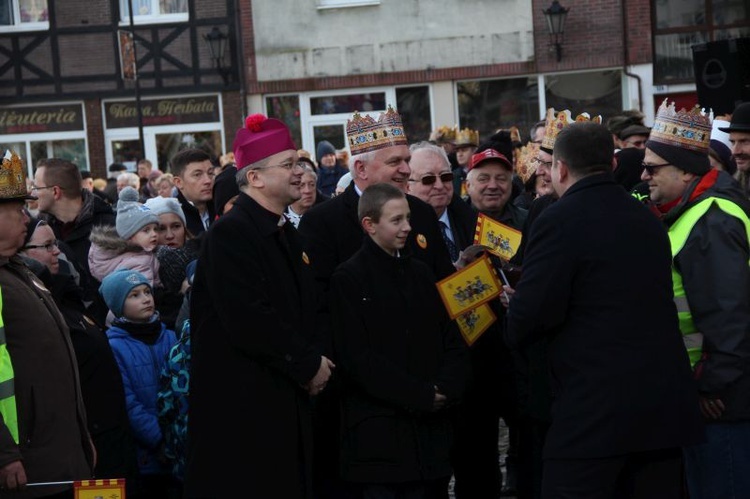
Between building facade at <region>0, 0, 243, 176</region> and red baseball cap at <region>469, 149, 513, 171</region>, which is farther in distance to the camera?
building facade at <region>0, 0, 243, 176</region>

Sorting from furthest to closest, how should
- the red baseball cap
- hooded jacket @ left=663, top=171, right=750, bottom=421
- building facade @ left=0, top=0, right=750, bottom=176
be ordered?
building facade @ left=0, top=0, right=750, bottom=176
the red baseball cap
hooded jacket @ left=663, top=171, right=750, bottom=421

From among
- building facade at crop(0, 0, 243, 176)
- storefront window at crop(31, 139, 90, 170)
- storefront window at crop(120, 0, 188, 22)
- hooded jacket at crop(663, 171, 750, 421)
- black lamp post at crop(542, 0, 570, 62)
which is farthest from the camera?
storefront window at crop(31, 139, 90, 170)

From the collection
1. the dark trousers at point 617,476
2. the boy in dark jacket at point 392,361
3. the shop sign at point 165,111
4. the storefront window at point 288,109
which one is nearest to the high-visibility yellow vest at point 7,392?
the boy in dark jacket at point 392,361

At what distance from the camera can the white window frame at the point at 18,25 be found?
26.0 meters

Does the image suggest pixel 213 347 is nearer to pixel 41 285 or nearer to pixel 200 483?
pixel 200 483

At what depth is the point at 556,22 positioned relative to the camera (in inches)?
924

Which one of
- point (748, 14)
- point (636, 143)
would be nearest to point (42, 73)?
point (748, 14)

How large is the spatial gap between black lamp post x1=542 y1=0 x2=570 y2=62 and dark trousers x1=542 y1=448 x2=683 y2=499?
19150 mm

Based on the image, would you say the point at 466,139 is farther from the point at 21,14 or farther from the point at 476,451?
the point at 21,14

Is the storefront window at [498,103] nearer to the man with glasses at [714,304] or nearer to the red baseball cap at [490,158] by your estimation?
the red baseball cap at [490,158]

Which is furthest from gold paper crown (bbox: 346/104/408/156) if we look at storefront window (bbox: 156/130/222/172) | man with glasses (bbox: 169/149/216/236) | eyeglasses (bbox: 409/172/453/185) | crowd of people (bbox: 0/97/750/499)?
storefront window (bbox: 156/130/222/172)

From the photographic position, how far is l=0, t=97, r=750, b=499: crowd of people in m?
4.91

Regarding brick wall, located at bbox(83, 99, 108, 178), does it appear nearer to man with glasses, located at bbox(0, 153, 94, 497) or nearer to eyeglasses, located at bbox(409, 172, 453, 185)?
eyeglasses, located at bbox(409, 172, 453, 185)

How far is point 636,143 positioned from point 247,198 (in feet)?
18.8
